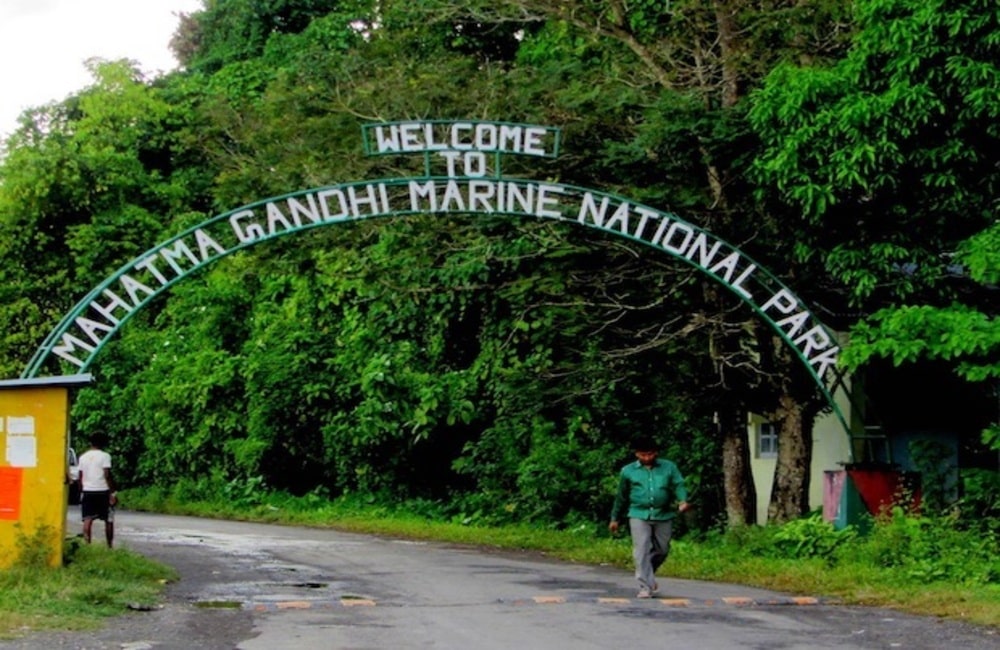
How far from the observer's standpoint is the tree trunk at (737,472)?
24.3m

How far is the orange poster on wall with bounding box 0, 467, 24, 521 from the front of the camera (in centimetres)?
1584

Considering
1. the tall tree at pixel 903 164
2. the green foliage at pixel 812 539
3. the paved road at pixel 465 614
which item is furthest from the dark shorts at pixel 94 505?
the tall tree at pixel 903 164

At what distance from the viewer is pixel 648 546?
15938 millimetres

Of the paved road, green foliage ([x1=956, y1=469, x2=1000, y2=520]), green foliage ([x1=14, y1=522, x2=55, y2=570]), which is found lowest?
the paved road

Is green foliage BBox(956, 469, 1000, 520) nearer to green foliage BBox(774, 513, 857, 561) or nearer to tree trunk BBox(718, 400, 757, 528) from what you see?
green foliage BBox(774, 513, 857, 561)

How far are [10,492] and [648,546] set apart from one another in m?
6.07

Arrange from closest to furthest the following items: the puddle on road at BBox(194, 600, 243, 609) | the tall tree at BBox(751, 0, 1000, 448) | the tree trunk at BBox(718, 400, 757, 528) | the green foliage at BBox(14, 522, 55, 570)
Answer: the puddle on road at BBox(194, 600, 243, 609) → the green foliage at BBox(14, 522, 55, 570) → the tall tree at BBox(751, 0, 1000, 448) → the tree trunk at BBox(718, 400, 757, 528)

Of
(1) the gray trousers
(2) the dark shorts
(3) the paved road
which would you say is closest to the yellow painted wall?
(3) the paved road

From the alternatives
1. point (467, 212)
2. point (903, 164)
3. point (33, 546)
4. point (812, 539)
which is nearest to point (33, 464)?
point (33, 546)

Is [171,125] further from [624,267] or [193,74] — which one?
[624,267]

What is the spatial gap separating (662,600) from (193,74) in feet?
128

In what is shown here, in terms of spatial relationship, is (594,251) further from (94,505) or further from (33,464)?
(33,464)

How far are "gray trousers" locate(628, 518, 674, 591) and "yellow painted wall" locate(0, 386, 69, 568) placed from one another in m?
5.47

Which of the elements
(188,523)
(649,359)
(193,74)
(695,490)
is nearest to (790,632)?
(649,359)
